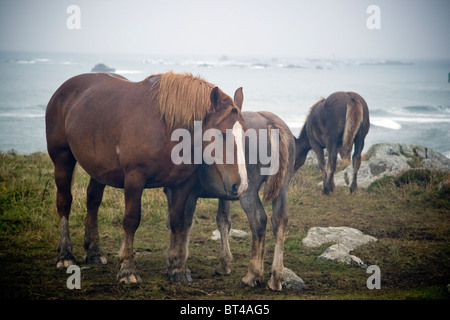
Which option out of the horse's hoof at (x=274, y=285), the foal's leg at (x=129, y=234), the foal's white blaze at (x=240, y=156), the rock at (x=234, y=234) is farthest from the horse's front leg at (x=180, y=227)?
the rock at (x=234, y=234)

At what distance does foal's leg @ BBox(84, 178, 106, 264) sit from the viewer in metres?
6.27

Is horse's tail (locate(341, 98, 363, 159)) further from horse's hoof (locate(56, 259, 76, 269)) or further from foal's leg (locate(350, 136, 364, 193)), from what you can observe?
horse's hoof (locate(56, 259, 76, 269))

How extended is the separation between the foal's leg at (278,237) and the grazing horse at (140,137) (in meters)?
0.74

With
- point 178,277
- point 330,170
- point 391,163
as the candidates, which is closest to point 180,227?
point 178,277

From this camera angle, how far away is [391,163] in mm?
12312

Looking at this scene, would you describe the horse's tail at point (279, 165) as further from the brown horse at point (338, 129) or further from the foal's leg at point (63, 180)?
the brown horse at point (338, 129)

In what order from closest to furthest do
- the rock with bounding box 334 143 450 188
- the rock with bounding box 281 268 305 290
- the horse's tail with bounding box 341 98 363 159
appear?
the rock with bounding box 281 268 305 290 → the horse's tail with bounding box 341 98 363 159 → the rock with bounding box 334 143 450 188

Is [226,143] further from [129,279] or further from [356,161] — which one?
[356,161]

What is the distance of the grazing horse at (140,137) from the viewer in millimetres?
5164

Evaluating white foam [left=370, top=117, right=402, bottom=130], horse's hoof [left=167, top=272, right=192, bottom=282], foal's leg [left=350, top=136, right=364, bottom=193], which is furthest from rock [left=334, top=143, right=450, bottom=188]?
white foam [left=370, top=117, right=402, bottom=130]

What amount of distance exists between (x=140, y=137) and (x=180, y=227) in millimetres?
1297

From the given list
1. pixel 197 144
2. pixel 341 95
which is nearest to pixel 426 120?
pixel 341 95

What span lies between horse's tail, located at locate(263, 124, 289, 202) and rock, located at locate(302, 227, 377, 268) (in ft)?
6.11

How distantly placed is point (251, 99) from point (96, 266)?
53.3m
